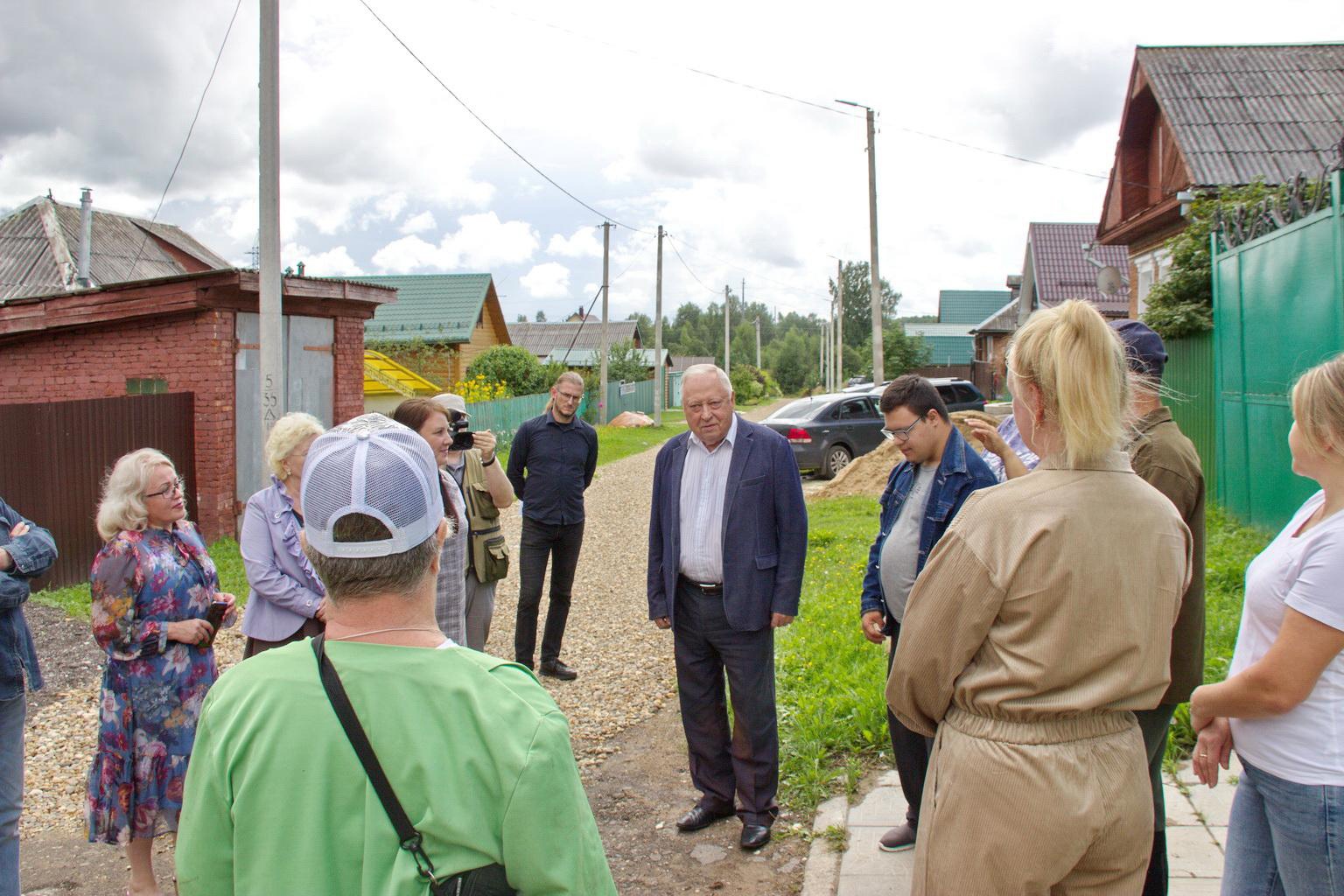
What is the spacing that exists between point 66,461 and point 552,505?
619cm

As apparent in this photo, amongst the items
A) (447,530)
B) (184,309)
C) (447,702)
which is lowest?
(447,702)

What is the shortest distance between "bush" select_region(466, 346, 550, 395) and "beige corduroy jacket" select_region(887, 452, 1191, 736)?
92.3ft

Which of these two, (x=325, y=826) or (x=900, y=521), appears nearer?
(x=325, y=826)

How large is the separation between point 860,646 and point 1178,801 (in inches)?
96.6

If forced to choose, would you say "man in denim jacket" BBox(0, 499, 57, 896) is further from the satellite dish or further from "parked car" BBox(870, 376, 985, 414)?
the satellite dish

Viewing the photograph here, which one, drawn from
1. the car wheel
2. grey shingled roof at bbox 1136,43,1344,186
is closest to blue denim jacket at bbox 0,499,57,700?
the car wheel

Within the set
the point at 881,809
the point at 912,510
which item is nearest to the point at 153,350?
the point at 881,809

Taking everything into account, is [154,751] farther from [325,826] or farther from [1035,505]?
[1035,505]

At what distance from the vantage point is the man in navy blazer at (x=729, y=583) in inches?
165

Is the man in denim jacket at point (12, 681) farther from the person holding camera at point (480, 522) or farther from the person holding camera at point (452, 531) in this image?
the person holding camera at point (480, 522)

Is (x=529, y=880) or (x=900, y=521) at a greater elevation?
(x=900, y=521)

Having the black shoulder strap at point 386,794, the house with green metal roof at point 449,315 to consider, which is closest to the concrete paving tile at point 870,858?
the black shoulder strap at point 386,794

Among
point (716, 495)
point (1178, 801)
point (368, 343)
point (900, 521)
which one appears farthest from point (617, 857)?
point (368, 343)

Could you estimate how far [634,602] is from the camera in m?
9.09
